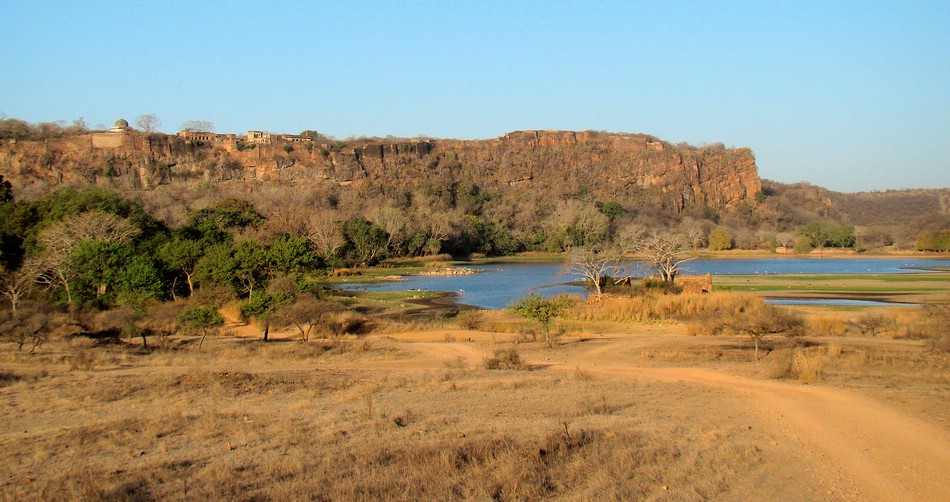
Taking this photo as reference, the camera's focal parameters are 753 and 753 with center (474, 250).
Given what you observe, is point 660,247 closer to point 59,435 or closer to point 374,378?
point 374,378

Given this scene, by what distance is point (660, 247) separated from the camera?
1683 inches

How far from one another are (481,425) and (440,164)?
16004cm

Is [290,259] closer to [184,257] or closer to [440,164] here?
[184,257]

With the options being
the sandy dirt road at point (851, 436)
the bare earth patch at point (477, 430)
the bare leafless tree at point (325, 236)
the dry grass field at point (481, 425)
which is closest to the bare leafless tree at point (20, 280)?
the dry grass field at point (481, 425)

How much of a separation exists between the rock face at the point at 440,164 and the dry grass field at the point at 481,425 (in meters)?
124

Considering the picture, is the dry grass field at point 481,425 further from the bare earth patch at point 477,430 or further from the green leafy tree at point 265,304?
the green leafy tree at point 265,304

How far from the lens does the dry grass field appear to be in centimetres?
745

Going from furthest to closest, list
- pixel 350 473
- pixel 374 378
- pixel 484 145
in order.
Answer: pixel 484 145 < pixel 374 378 < pixel 350 473

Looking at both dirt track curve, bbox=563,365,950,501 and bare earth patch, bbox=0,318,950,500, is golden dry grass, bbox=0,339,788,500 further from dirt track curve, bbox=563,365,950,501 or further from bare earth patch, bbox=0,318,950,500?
dirt track curve, bbox=563,365,950,501

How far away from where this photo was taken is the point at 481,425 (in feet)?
34.1

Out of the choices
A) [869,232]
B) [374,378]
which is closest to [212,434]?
[374,378]

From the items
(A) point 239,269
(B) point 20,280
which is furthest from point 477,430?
(B) point 20,280

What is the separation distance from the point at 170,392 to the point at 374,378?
413 centimetres

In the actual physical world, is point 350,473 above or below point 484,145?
below
